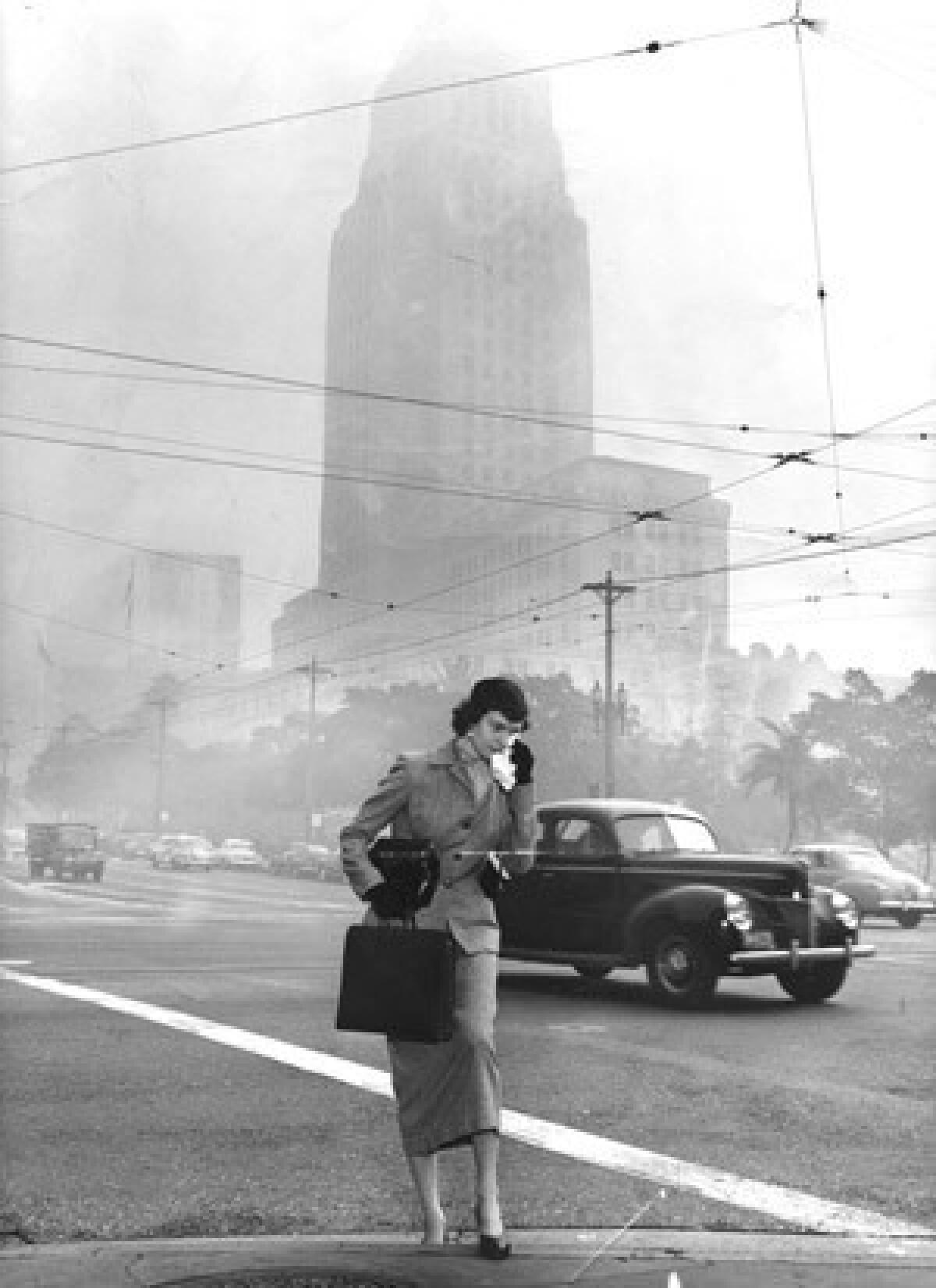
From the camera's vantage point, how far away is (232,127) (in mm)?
11008

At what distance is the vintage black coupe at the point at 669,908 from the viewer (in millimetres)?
11523

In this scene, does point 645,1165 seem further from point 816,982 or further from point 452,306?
point 452,306

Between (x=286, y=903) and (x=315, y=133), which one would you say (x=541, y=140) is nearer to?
(x=315, y=133)

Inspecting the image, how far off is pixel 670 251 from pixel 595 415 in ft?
4.63

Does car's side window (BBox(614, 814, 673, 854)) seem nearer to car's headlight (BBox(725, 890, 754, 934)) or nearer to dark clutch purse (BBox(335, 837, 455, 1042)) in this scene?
car's headlight (BBox(725, 890, 754, 934))

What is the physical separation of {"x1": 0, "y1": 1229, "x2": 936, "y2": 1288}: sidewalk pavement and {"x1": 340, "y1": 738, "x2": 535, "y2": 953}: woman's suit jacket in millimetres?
871

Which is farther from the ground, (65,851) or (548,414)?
(548,414)

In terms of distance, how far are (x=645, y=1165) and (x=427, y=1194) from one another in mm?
1460

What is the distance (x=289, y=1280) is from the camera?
13.3 ft

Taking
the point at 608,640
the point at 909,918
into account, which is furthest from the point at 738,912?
the point at 909,918

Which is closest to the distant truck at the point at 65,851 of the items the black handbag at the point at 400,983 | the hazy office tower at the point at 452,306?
the hazy office tower at the point at 452,306

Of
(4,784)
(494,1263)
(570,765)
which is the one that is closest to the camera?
(494,1263)

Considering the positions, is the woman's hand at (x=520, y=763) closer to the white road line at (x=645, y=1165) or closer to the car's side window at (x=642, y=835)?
the white road line at (x=645, y=1165)

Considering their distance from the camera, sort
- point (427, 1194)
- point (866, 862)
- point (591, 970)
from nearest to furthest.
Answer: point (427, 1194)
point (591, 970)
point (866, 862)
